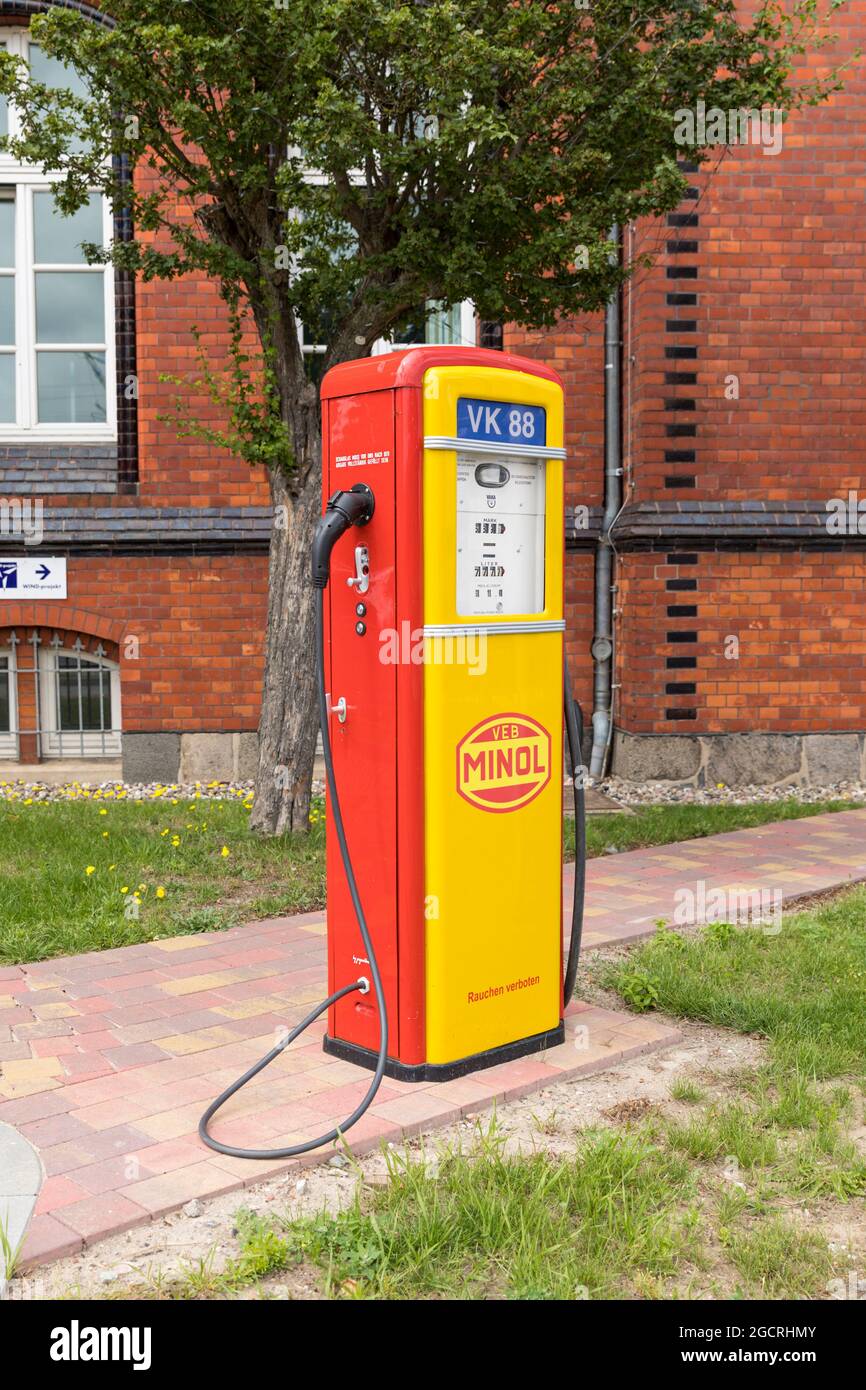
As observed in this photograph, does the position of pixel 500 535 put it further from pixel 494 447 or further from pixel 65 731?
pixel 65 731

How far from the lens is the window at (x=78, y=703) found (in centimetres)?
1048

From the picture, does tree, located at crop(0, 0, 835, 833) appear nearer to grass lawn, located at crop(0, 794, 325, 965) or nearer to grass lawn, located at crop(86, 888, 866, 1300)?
grass lawn, located at crop(0, 794, 325, 965)

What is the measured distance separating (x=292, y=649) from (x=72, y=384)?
15.3 feet

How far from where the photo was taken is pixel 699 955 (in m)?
5.32

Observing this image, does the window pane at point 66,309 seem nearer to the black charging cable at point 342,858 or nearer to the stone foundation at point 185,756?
the stone foundation at point 185,756

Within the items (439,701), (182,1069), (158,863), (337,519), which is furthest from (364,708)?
(158,863)

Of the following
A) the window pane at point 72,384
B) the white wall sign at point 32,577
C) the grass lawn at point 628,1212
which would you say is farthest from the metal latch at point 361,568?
the window pane at point 72,384

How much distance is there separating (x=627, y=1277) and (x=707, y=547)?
7.65m

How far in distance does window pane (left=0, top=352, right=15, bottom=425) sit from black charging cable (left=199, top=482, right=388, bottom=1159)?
7.68 m

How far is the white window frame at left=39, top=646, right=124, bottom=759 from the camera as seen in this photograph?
34.4 ft

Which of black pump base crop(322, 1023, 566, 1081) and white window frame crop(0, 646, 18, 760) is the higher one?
white window frame crop(0, 646, 18, 760)

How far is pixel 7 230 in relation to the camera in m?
10.9

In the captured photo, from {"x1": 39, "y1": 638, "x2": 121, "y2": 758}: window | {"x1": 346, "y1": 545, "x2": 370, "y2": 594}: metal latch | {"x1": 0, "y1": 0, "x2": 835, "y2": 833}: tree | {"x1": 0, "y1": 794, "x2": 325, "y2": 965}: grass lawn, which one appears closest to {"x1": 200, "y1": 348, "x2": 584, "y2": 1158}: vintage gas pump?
{"x1": 346, "y1": 545, "x2": 370, "y2": 594}: metal latch
